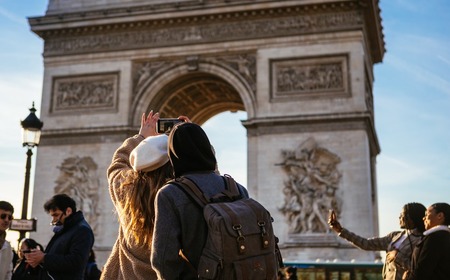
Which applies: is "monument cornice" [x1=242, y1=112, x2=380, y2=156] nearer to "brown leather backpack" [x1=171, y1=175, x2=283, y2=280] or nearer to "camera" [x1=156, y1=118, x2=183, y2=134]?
"camera" [x1=156, y1=118, x2=183, y2=134]

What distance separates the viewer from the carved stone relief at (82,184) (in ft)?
73.4

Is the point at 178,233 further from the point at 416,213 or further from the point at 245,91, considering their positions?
the point at 245,91

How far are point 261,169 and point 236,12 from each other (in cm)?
605

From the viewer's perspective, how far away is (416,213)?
223 inches

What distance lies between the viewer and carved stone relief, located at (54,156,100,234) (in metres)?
22.4

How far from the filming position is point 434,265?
4.79 m

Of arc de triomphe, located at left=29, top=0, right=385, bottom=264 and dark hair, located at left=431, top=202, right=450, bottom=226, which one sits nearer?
dark hair, located at left=431, top=202, right=450, bottom=226

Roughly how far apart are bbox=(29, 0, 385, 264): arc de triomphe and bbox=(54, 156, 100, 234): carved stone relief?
45 mm

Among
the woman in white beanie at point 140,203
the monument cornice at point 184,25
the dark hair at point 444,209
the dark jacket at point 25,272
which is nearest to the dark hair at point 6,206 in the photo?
the dark jacket at point 25,272

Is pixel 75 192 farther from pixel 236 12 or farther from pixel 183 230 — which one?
pixel 183 230

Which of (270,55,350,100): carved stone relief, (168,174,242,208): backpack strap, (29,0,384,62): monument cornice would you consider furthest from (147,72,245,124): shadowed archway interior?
(168,174,242,208): backpack strap

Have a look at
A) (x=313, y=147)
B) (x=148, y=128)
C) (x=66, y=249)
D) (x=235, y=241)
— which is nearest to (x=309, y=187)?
(x=313, y=147)

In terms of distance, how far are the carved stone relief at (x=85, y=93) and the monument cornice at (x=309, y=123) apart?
567 cm

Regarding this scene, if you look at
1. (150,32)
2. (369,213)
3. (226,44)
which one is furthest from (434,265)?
(150,32)
